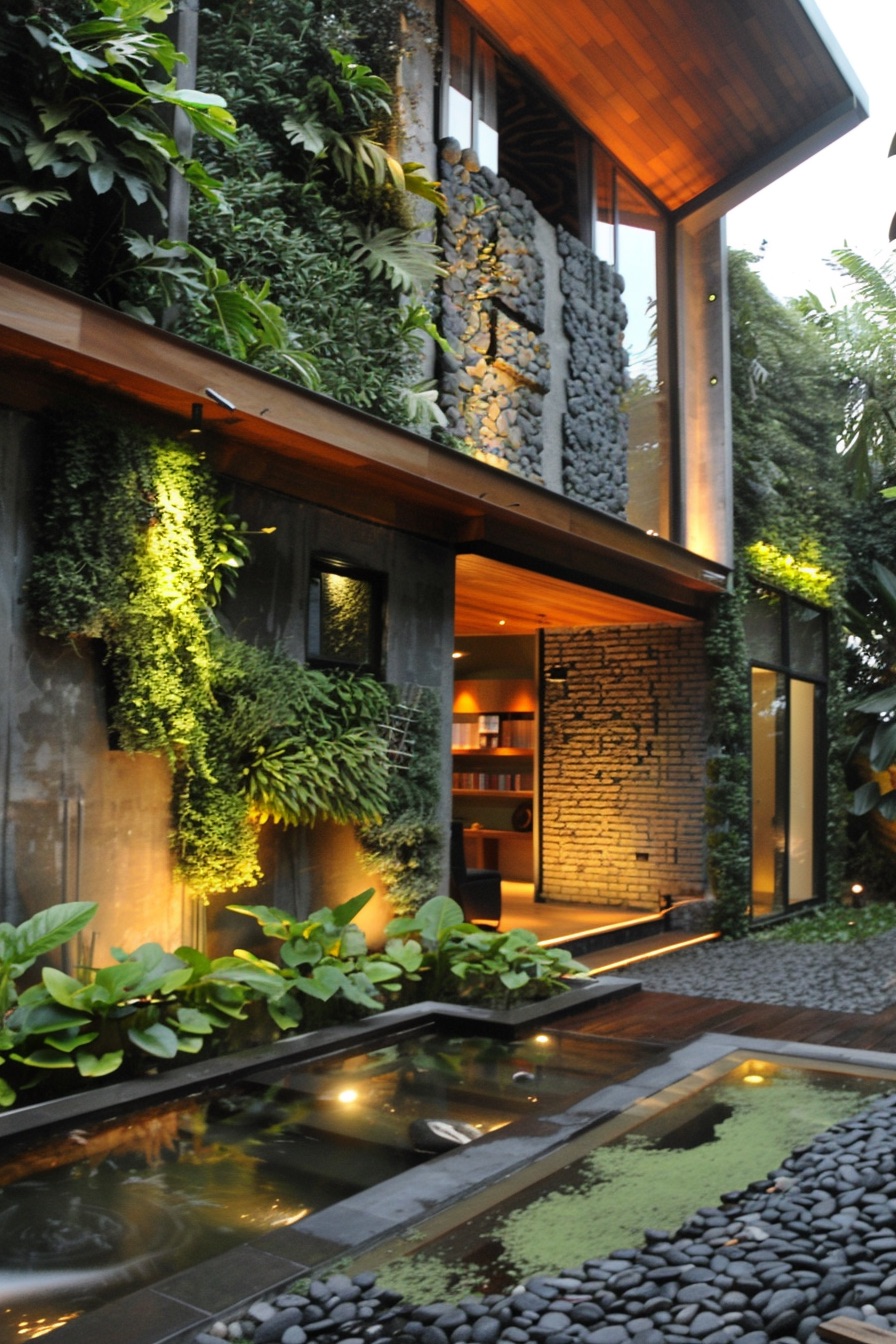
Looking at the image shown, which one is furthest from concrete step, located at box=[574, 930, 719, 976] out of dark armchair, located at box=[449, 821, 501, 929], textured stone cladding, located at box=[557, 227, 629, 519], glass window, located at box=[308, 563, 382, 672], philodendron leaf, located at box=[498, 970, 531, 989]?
textured stone cladding, located at box=[557, 227, 629, 519]

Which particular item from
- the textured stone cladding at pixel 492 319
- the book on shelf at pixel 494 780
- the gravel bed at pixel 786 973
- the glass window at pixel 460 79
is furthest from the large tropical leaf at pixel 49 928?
the book on shelf at pixel 494 780

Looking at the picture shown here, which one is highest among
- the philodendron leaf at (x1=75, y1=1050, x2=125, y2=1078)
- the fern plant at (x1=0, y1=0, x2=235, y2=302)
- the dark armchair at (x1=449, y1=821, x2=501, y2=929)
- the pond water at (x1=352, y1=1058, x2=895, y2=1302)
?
the fern plant at (x1=0, y1=0, x2=235, y2=302)

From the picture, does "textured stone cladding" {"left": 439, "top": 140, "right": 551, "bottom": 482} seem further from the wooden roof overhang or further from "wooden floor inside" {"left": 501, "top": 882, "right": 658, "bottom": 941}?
"wooden floor inside" {"left": 501, "top": 882, "right": 658, "bottom": 941}

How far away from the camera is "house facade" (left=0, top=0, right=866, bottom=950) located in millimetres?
4930

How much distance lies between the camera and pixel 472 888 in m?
8.57

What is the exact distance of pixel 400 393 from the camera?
7.14 meters

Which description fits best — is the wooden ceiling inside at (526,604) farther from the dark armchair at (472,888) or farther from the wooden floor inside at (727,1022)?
the wooden floor inside at (727,1022)

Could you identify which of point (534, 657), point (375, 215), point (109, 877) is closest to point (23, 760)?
point (109, 877)

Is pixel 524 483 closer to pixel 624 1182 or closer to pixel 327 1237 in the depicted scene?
pixel 624 1182

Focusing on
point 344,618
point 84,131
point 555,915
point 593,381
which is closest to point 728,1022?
point 344,618

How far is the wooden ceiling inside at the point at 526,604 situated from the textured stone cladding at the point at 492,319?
84cm

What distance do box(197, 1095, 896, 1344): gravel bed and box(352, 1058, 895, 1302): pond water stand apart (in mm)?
129

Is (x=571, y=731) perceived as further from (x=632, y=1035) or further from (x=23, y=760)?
(x=23, y=760)

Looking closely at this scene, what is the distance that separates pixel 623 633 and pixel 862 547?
14.2ft
